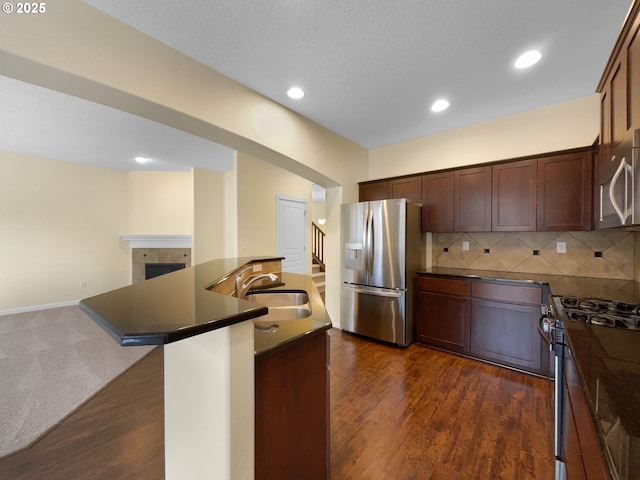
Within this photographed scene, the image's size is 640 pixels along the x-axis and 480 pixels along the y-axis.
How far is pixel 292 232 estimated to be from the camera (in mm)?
4898

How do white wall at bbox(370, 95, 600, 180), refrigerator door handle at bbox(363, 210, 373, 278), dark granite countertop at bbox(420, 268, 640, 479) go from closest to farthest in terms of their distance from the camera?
dark granite countertop at bbox(420, 268, 640, 479) < white wall at bbox(370, 95, 600, 180) < refrigerator door handle at bbox(363, 210, 373, 278)

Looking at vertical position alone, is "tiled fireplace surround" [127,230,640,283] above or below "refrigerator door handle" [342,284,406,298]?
above

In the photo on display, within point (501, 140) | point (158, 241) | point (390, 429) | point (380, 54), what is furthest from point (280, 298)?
point (158, 241)

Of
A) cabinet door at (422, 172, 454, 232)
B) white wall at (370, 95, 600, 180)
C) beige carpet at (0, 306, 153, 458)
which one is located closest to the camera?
beige carpet at (0, 306, 153, 458)

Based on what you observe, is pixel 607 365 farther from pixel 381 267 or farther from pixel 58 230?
pixel 58 230

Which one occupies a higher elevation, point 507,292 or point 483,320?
point 507,292

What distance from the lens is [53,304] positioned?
484 cm

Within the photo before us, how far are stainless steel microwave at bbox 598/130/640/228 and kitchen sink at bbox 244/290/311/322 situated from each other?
70.6 inches

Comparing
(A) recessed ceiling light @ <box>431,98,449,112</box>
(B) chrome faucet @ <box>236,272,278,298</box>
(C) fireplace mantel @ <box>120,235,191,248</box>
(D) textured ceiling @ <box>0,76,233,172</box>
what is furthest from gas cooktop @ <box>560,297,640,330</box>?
(C) fireplace mantel @ <box>120,235,191,248</box>

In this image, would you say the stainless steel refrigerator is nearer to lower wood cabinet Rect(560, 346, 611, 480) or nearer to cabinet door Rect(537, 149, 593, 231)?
cabinet door Rect(537, 149, 593, 231)

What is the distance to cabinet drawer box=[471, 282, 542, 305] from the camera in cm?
240

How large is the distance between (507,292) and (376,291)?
1.34m

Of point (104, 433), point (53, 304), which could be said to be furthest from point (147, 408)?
point (53, 304)

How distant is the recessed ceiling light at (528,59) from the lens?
6.41 feet
